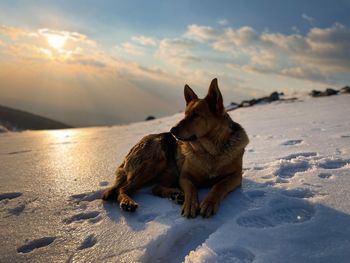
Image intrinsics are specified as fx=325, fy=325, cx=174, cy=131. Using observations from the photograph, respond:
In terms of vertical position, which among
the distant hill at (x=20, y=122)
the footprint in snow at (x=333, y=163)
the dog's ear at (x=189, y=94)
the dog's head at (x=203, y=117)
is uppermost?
the dog's ear at (x=189, y=94)

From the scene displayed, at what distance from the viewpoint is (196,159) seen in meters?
4.70

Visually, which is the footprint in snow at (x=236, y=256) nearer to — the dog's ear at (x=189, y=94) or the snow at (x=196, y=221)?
the snow at (x=196, y=221)

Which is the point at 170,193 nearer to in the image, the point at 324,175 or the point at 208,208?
the point at 208,208

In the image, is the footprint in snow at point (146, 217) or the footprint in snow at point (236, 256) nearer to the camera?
the footprint in snow at point (236, 256)

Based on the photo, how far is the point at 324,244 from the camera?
2.79 meters

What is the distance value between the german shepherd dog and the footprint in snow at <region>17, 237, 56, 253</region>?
997 mm

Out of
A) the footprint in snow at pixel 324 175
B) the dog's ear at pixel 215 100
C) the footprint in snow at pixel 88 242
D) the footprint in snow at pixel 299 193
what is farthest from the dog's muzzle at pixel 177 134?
the footprint in snow at pixel 324 175

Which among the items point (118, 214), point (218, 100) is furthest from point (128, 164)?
point (218, 100)

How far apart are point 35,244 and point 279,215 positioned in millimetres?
2587

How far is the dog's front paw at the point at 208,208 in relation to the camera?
3570 mm

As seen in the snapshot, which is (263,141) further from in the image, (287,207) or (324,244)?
(324,244)

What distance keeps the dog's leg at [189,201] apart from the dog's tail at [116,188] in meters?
0.92

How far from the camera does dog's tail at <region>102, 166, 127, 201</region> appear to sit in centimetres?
438

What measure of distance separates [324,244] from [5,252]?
299 cm
